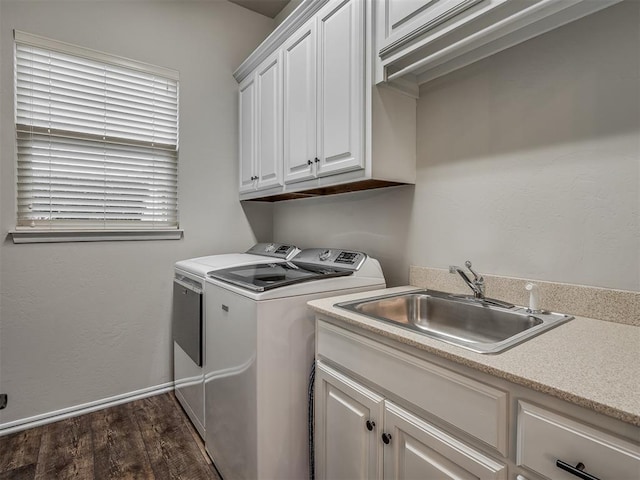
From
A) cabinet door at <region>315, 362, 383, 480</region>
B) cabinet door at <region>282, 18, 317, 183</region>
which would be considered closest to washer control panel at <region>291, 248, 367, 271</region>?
cabinet door at <region>282, 18, 317, 183</region>

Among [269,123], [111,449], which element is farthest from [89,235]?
[269,123]

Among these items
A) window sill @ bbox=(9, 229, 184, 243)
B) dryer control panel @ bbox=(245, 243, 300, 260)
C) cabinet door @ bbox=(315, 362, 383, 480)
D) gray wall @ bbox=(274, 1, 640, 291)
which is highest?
gray wall @ bbox=(274, 1, 640, 291)

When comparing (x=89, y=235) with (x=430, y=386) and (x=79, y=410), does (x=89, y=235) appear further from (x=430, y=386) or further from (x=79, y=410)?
(x=430, y=386)

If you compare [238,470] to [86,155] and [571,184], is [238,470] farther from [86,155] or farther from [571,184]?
[86,155]

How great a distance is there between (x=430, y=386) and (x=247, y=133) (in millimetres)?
2150

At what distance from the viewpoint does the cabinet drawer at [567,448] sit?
2.00 feet

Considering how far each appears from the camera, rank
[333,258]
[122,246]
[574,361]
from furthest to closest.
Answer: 1. [122,246]
2. [333,258]
3. [574,361]

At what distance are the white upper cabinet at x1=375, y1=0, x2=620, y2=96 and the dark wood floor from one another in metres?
2.11

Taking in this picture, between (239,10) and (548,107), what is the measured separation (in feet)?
8.07

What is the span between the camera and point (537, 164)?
1286mm

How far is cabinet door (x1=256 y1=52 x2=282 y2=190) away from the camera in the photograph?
2.13m

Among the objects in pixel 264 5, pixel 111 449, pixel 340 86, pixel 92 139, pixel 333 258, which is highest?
pixel 264 5

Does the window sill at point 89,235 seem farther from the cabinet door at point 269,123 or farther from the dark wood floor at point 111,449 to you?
the dark wood floor at point 111,449

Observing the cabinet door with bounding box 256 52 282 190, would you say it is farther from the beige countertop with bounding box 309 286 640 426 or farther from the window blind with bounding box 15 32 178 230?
the beige countertop with bounding box 309 286 640 426
